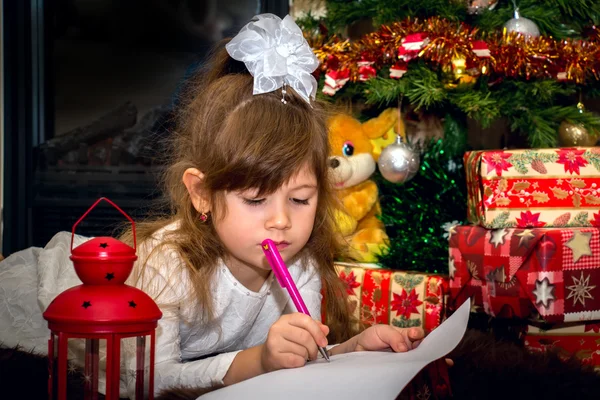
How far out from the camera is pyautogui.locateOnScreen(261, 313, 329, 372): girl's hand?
748 mm

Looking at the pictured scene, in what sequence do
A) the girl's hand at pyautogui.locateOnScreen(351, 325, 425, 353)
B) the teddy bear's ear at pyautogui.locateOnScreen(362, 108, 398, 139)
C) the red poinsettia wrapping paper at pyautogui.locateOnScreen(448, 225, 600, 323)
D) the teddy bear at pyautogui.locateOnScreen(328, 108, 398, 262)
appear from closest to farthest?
the girl's hand at pyautogui.locateOnScreen(351, 325, 425, 353), the red poinsettia wrapping paper at pyautogui.locateOnScreen(448, 225, 600, 323), the teddy bear at pyautogui.locateOnScreen(328, 108, 398, 262), the teddy bear's ear at pyautogui.locateOnScreen(362, 108, 398, 139)

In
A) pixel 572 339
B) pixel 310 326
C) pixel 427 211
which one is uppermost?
pixel 427 211

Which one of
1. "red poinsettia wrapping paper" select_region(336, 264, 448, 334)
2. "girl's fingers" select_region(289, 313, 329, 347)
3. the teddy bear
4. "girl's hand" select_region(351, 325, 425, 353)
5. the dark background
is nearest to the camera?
"girl's fingers" select_region(289, 313, 329, 347)

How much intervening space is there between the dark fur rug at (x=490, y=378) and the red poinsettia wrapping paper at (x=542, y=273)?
26 centimetres

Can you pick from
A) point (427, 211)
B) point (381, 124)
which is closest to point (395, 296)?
point (427, 211)

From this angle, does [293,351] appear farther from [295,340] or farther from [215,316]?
[215,316]

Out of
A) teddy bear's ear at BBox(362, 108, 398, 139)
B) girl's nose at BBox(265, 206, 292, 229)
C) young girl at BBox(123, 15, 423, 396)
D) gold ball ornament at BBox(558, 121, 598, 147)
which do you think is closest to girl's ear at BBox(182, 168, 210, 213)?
young girl at BBox(123, 15, 423, 396)

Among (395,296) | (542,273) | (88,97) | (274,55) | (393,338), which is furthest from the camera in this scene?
(88,97)

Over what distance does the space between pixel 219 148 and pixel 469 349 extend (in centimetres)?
43

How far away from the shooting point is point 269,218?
0.90m

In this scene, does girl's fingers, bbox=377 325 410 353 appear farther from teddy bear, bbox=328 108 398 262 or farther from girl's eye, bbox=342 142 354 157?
girl's eye, bbox=342 142 354 157

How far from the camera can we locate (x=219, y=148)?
97cm

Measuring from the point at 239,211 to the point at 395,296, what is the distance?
528 mm

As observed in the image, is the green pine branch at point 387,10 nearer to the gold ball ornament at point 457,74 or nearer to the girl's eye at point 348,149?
the gold ball ornament at point 457,74
